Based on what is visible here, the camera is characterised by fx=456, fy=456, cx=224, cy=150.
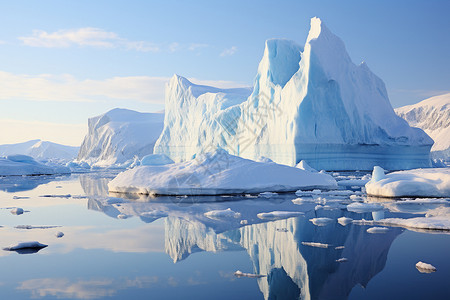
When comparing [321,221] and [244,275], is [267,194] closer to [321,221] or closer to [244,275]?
[321,221]

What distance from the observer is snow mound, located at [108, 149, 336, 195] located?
11.3m

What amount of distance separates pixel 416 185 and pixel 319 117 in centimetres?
1182

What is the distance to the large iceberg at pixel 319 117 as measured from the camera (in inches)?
864

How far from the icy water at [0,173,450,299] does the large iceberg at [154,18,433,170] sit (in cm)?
1432

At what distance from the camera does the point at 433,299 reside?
10.8 feet

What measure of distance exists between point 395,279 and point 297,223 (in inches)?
116

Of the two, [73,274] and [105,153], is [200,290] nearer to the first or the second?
[73,274]

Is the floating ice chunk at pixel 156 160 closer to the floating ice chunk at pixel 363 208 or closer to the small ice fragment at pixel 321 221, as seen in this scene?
the floating ice chunk at pixel 363 208

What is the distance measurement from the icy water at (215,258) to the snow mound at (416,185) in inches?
112

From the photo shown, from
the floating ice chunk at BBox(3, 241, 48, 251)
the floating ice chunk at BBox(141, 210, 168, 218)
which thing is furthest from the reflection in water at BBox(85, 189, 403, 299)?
the floating ice chunk at BBox(3, 241, 48, 251)

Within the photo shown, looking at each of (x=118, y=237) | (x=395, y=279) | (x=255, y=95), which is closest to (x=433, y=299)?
(x=395, y=279)

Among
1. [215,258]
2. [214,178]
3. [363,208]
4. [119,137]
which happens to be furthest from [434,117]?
[215,258]

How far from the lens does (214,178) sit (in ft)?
37.1

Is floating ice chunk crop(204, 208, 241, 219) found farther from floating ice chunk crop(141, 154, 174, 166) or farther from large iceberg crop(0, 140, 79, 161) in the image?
large iceberg crop(0, 140, 79, 161)
